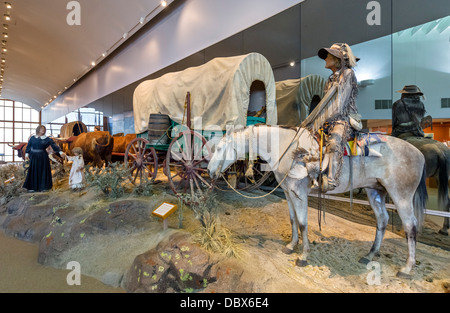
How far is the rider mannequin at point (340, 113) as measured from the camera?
228cm

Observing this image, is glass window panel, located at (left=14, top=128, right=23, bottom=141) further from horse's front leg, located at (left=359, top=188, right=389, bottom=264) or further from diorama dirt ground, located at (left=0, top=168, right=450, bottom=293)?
horse's front leg, located at (left=359, top=188, right=389, bottom=264)

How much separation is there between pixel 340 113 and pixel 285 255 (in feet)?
5.62

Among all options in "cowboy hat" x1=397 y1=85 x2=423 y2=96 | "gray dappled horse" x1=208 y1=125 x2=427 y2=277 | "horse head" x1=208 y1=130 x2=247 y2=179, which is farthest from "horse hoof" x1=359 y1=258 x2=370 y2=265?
"cowboy hat" x1=397 y1=85 x2=423 y2=96

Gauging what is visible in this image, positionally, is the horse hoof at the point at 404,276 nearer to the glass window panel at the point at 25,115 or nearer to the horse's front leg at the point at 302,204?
the horse's front leg at the point at 302,204

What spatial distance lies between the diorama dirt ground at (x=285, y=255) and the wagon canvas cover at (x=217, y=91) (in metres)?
1.58

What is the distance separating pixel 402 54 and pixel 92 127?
1179cm

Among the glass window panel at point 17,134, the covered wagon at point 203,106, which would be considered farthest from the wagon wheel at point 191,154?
the glass window panel at point 17,134

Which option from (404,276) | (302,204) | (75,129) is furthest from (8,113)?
(404,276)

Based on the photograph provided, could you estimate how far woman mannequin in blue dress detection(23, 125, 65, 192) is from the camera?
15.5 feet

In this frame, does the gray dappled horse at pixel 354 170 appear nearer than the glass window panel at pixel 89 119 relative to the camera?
Yes

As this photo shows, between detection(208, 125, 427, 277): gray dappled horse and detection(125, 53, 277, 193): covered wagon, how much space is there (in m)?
0.55

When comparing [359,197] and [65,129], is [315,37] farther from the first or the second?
[65,129]

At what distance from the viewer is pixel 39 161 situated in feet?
15.8

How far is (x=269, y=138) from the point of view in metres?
2.62
